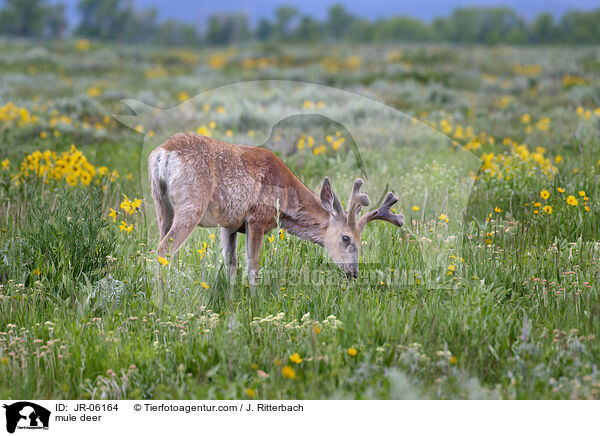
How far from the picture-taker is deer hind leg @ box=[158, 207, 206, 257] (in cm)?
533

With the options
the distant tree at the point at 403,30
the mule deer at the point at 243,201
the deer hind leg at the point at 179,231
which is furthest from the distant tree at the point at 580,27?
the deer hind leg at the point at 179,231

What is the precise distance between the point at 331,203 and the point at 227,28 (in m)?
81.5

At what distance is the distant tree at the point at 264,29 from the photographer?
81.6m

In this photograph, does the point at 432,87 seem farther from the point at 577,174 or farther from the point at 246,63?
the point at 246,63

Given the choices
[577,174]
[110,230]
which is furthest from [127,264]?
[577,174]

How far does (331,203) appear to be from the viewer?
18.0 ft

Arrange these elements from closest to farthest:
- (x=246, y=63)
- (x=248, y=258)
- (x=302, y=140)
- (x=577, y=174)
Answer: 1. (x=248, y=258)
2. (x=302, y=140)
3. (x=577, y=174)
4. (x=246, y=63)

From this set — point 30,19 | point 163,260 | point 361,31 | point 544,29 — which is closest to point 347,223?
point 163,260

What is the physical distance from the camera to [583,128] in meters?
12.3

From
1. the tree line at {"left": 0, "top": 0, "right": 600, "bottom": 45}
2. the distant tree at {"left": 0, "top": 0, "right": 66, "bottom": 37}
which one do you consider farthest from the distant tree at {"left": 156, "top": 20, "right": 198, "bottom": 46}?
the distant tree at {"left": 0, "top": 0, "right": 66, "bottom": 37}

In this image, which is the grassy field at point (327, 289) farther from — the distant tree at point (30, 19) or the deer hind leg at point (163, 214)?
the distant tree at point (30, 19)

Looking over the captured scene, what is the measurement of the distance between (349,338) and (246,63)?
37989 millimetres
